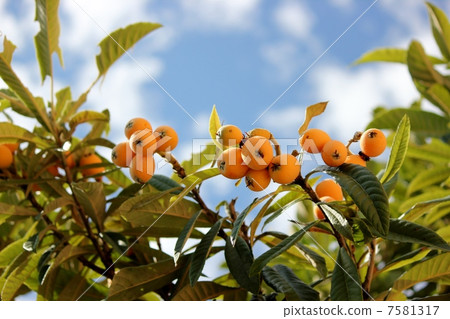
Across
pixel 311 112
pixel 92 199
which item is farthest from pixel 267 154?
pixel 92 199

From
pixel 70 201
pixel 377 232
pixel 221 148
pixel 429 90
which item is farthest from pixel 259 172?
pixel 429 90

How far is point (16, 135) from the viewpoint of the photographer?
1.90 metres

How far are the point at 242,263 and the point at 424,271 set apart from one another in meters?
0.49

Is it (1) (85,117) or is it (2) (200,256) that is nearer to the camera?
(2) (200,256)

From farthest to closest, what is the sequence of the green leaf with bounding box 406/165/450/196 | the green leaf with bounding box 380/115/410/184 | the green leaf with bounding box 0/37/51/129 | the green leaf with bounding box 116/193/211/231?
the green leaf with bounding box 406/165/450/196
the green leaf with bounding box 0/37/51/129
the green leaf with bounding box 116/193/211/231
the green leaf with bounding box 380/115/410/184

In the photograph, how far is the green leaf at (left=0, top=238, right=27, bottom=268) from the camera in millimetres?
1803

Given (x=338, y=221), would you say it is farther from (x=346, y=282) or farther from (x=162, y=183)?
(x=162, y=183)

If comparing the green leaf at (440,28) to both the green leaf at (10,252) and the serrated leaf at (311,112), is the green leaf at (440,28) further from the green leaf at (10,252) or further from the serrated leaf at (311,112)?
the green leaf at (10,252)

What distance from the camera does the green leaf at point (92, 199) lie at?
5.75 ft

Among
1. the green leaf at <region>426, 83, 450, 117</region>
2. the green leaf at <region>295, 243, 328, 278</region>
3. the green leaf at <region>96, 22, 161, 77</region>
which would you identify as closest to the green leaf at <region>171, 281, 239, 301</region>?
the green leaf at <region>295, 243, 328, 278</region>

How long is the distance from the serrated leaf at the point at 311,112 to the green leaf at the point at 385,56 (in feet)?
5.25

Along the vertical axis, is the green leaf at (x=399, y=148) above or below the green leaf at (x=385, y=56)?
below

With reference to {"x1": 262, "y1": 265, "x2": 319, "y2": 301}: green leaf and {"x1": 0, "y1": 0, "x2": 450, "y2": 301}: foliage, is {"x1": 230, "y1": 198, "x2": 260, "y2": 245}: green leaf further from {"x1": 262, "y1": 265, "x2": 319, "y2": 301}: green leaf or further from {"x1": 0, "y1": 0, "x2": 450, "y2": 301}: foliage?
{"x1": 262, "y1": 265, "x2": 319, "y2": 301}: green leaf

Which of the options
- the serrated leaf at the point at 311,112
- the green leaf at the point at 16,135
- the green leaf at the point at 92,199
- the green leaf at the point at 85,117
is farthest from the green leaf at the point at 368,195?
the green leaf at the point at 16,135
